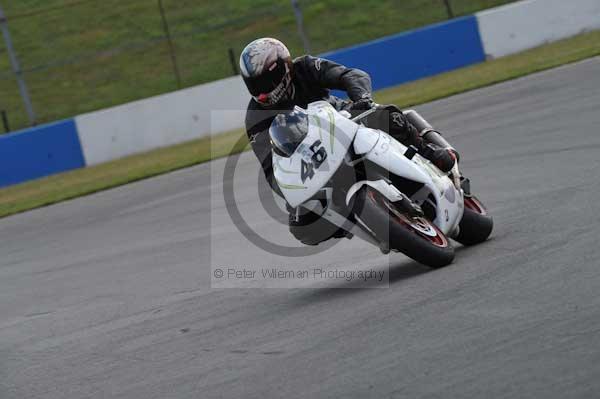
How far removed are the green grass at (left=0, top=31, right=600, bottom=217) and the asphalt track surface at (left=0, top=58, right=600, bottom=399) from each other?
13.6 ft

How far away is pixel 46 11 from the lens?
22.6 m

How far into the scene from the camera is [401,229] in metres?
6.10

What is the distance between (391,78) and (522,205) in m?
12.0

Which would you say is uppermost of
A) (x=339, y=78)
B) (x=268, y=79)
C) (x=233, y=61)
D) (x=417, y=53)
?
(x=268, y=79)

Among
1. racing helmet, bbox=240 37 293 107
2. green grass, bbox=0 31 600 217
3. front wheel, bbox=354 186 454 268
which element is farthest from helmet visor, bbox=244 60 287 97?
green grass, bbox=0 31 600 217

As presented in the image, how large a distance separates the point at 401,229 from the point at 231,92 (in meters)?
13.7

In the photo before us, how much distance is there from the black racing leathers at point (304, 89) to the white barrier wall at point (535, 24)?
13542mm

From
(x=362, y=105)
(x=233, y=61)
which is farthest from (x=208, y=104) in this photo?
(x=362, y=105)

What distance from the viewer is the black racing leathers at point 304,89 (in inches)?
270

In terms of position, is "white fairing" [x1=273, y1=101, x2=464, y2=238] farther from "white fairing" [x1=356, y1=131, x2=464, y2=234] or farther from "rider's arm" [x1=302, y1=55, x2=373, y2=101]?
"rider's arm" [x1=302, y1=55, x2=373, y2=101]

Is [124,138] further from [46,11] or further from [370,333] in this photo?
[370,333]

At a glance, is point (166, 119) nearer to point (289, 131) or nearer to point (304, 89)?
point (304, 89)

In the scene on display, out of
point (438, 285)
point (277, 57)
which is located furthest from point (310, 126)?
point (438, 285)

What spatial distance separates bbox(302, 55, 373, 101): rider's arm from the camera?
266 inches
